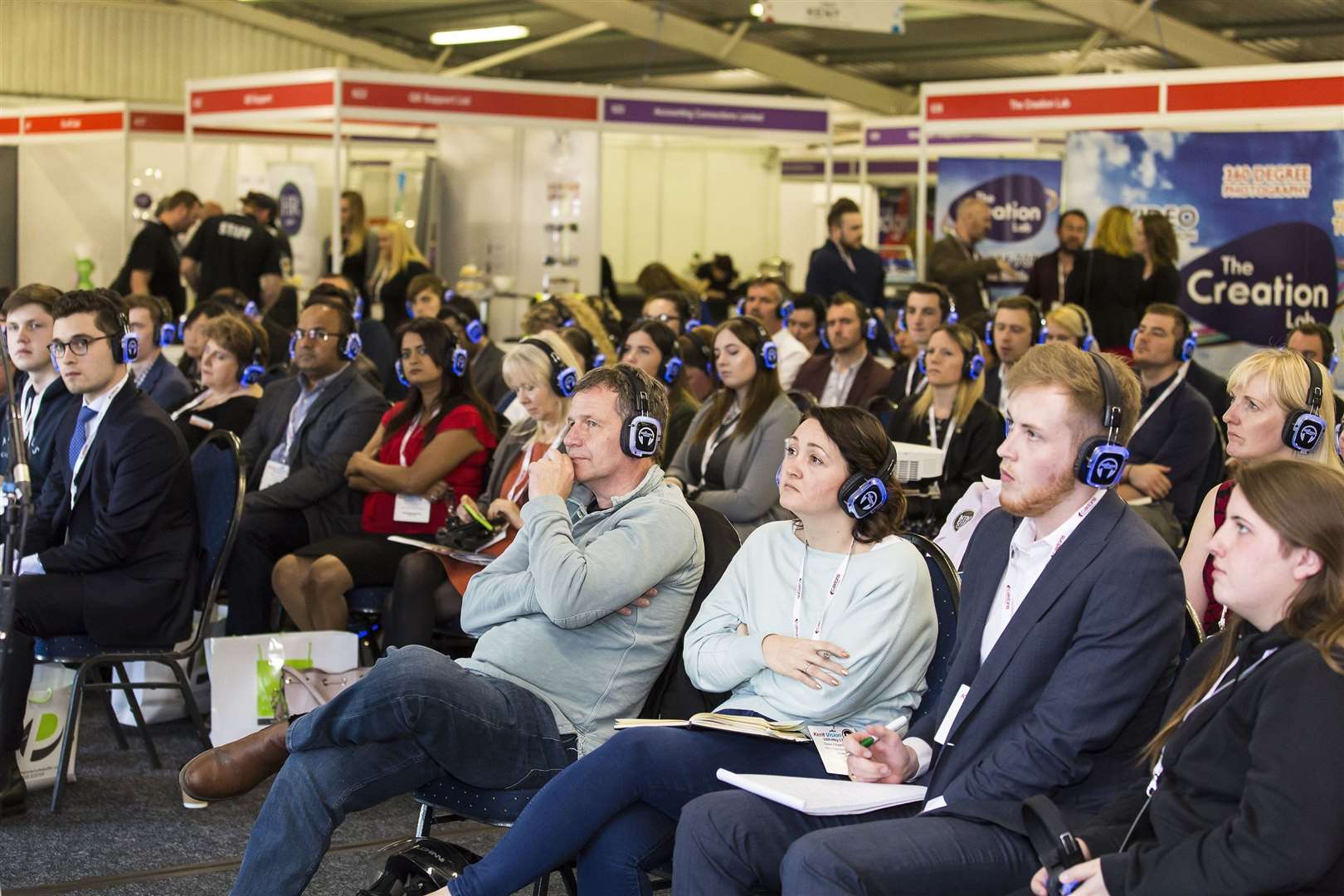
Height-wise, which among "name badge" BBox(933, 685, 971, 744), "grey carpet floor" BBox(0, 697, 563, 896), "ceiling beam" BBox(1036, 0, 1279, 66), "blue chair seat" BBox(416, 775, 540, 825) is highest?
"ceiling beam" BBox(1036, 0, 1279, 66)

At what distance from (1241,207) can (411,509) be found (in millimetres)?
6051

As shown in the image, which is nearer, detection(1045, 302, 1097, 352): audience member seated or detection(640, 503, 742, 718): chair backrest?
detection(640, 503, 742, 718): chair backrest

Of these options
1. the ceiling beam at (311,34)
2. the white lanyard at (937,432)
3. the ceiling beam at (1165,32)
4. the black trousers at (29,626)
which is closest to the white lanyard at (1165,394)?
the white lanyard at (937,432)

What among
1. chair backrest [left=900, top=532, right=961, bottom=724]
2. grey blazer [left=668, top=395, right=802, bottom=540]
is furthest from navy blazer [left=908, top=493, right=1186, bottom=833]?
grey blazer [left=668, top=395, right=802, bottom=540]

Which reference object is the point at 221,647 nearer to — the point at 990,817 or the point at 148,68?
the point at 990,817

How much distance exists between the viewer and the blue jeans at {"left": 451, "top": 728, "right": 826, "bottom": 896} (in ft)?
8.57

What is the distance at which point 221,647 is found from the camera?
411cm

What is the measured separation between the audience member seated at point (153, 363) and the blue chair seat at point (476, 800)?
3.12 m

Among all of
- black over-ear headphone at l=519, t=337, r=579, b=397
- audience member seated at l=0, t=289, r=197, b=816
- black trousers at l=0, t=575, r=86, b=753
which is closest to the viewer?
black trousers at l=0, t=575, r=86, b=753

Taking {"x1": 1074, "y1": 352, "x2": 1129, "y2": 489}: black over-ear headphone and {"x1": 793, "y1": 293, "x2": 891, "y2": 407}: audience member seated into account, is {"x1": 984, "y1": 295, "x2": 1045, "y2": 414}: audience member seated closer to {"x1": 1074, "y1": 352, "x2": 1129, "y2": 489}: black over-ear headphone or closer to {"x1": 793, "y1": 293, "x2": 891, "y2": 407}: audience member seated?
{"x1": 793, "y1": 293, "x2": 891, "y2": 407}: audience member seated

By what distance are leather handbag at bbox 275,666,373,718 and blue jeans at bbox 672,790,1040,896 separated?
1.80 meters

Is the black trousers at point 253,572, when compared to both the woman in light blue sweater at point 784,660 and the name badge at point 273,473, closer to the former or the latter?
the name badge at point 273,473

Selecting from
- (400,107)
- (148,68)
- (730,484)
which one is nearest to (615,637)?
(730,484)

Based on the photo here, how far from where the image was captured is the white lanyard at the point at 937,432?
5219mm
